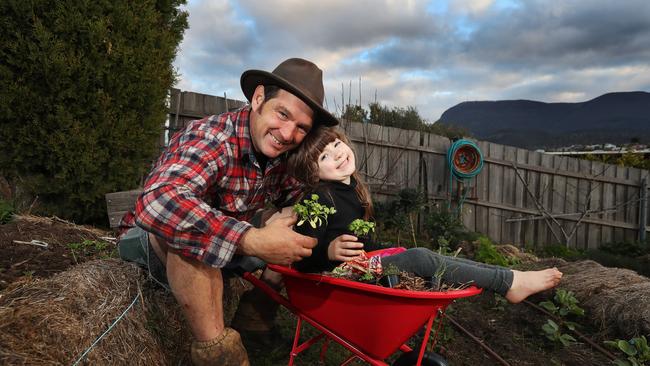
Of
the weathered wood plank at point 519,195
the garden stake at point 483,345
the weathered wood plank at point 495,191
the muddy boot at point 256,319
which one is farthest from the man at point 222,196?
the weathered wood plank at point 519,195

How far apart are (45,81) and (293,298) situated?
10.7 ft

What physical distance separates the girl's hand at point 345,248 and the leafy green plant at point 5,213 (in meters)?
3.31

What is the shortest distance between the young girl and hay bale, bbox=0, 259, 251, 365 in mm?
753

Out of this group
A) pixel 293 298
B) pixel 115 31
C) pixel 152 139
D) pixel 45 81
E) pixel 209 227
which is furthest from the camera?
pixel 152 139

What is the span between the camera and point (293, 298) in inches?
85.1

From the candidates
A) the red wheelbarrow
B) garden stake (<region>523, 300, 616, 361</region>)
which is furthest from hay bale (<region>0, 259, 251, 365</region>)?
garden stake (<region>523, 300, 616, 361</region>)

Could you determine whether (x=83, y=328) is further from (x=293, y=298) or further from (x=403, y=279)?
(x=403, y=279)

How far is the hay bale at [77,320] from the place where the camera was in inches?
67.6

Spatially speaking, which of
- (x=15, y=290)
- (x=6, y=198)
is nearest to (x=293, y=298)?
(x=15, y=290)

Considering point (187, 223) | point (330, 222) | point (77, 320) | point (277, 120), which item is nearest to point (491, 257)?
point (330, 222)

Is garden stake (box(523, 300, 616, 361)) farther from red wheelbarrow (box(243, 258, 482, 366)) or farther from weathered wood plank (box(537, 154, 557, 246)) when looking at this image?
weathered wood plank (box(537, 154, 557, 246))

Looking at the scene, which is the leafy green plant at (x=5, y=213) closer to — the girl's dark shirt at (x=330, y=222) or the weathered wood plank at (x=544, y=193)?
the girl's dark shirt at (x=330, y=222)

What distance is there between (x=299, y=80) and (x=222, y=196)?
714 millimetres

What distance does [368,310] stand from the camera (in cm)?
181
